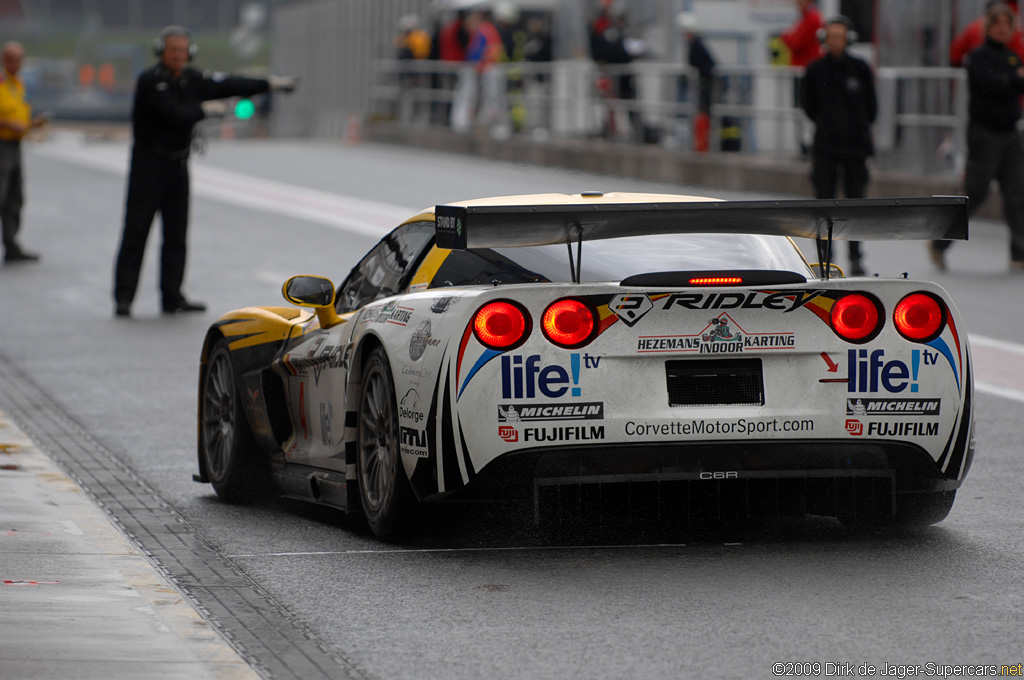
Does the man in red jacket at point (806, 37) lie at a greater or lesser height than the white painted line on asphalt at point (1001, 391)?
greater

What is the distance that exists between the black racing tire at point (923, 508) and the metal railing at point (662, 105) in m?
15.1

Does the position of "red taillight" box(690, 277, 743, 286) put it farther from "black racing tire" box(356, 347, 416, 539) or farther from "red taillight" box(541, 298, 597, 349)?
"black racing tire" box(356, 347, 416, 539)

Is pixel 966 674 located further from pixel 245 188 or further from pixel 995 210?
pixel 245 188

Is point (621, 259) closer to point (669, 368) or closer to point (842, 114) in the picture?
point (669, 368)

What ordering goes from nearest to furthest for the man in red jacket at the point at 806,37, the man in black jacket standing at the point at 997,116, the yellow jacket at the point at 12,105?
the man in black jacket standing at the point at 997,116, the yellow jacket at the point at 12,105, the man in red jacket at the point at 806,37

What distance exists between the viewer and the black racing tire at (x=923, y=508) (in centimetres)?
700

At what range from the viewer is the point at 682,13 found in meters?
31.6

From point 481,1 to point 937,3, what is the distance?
51.6 ft

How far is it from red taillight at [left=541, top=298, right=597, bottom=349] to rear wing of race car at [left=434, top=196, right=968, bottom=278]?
0.22 m

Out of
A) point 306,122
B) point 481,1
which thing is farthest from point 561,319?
point 306,122

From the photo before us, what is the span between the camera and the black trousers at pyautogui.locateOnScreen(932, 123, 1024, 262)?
17.1m

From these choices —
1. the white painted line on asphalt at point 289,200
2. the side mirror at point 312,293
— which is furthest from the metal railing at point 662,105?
the side mirror at point 312,293

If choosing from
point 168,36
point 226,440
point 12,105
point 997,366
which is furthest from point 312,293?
point 12,105

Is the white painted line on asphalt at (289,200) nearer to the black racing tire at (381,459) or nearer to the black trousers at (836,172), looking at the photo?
the black trousers at (836,172)
